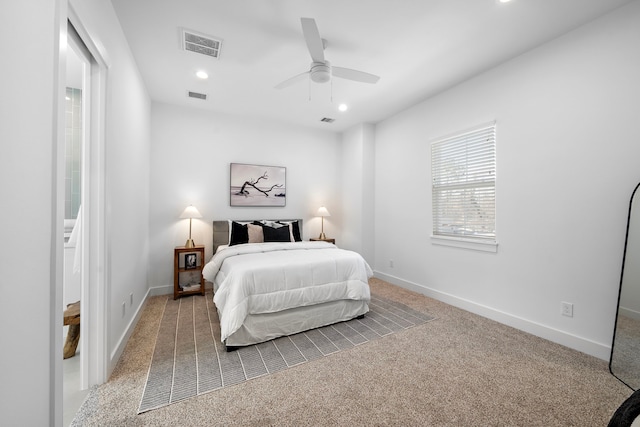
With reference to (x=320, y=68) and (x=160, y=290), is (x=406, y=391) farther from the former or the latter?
(x=160, y=290)

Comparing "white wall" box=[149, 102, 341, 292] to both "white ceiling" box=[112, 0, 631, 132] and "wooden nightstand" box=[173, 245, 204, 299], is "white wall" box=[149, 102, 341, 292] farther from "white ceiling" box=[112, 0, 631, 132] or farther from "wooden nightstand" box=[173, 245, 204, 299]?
"white ceiling" box=[112, 0, 631, 132]

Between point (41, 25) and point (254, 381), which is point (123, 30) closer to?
point (41, 25)

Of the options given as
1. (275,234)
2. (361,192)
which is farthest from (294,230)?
(361,192)

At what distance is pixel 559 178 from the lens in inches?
93.8

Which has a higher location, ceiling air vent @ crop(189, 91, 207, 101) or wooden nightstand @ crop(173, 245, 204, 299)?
ceiling air vent @ crop(189, 91, 207, 101)

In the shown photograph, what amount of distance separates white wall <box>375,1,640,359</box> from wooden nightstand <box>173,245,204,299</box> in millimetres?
3362

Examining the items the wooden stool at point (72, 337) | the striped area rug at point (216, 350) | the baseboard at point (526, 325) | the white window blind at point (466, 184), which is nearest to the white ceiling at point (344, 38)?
the white window blind at point (466, 184)

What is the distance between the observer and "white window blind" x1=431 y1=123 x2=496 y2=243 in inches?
117

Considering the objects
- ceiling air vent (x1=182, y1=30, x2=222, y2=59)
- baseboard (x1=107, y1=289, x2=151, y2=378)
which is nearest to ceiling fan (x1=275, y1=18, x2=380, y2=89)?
ceiling air vent (x1=182, y1=30, x2=222, y2=59)

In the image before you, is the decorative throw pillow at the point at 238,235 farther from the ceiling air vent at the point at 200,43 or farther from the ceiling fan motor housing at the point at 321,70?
the ceiling fan motor housing at the point at 321,70

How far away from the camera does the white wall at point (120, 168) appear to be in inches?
73.2

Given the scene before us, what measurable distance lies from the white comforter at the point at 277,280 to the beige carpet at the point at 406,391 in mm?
562

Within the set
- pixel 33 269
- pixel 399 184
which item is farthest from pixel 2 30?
pixel 399 184

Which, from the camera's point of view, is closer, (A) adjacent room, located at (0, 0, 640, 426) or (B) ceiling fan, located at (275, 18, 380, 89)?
(A) adjacent room, located at (0, 0, 640, 426)
